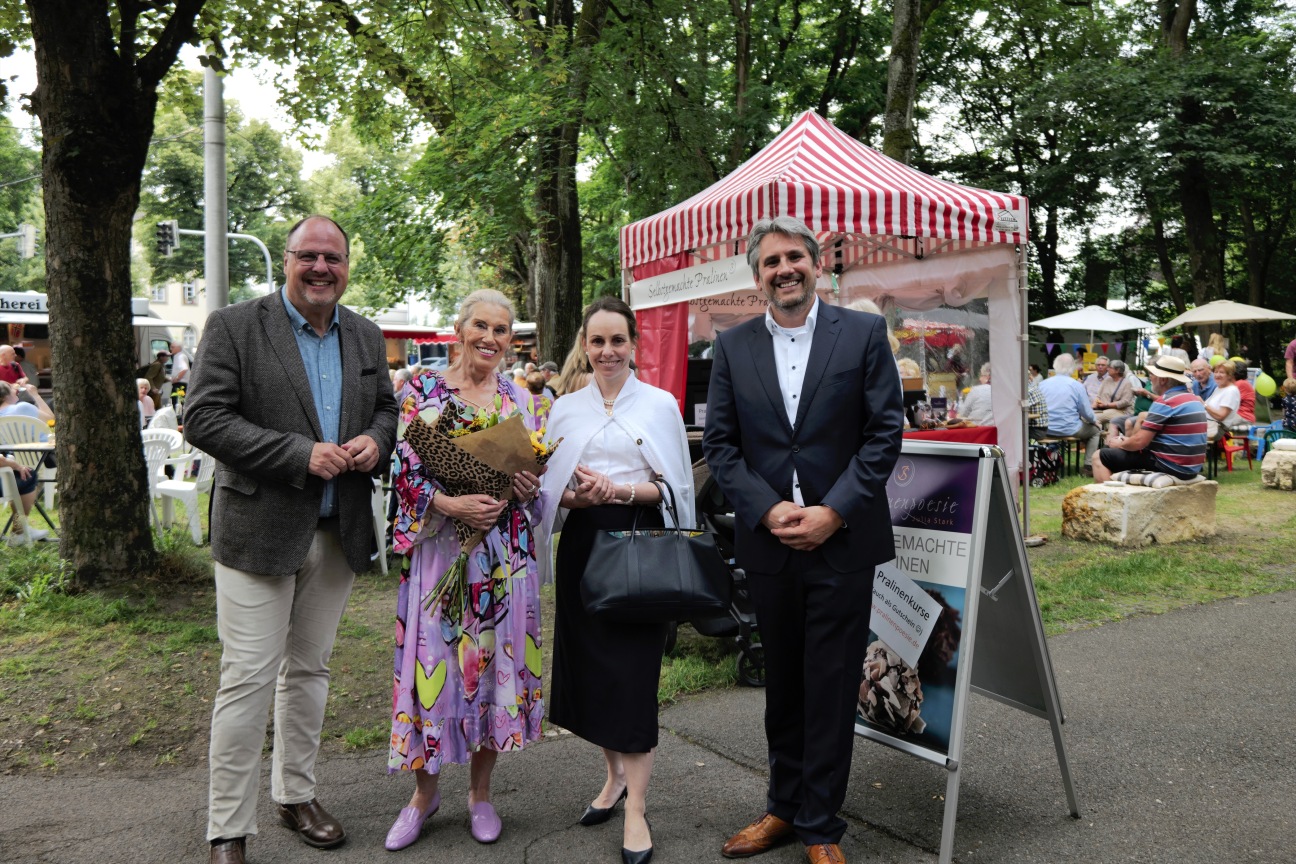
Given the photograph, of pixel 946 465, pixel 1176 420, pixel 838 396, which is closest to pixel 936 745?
pixel 946 465

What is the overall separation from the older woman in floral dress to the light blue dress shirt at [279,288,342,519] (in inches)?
9.2

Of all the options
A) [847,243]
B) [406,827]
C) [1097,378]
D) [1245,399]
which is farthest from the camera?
[1097,378]

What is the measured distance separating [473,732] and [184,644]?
10.1ft

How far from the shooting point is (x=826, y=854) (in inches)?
121

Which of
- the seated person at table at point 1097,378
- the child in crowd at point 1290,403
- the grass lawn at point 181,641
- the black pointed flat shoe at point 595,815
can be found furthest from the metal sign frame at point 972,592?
the seated person at table at point 1097,378

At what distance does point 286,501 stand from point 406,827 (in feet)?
3.92

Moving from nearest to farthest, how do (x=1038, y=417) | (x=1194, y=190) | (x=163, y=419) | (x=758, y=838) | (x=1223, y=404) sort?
1. (x=758, y=838)
2. (x=163, y=419)
3. (x=1038, y=417)
4. (x=1223, y=404)
5. (x=1194, y=190)

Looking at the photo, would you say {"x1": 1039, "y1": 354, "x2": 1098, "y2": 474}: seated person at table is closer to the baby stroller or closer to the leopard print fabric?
the baby stroller

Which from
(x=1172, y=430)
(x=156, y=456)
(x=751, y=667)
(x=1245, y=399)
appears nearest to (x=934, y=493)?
(x=751, y=667)

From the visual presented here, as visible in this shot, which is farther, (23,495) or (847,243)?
(847,243)

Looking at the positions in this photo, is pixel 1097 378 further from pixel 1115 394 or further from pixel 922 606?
pixel 922 606

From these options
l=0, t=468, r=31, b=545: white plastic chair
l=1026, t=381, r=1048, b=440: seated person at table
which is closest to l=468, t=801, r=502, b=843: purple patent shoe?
l=0, t=468, r=31, b=545: white plastic chair

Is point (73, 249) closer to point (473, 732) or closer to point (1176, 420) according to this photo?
point (473, 732)

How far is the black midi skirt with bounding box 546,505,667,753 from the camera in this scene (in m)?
3.32
